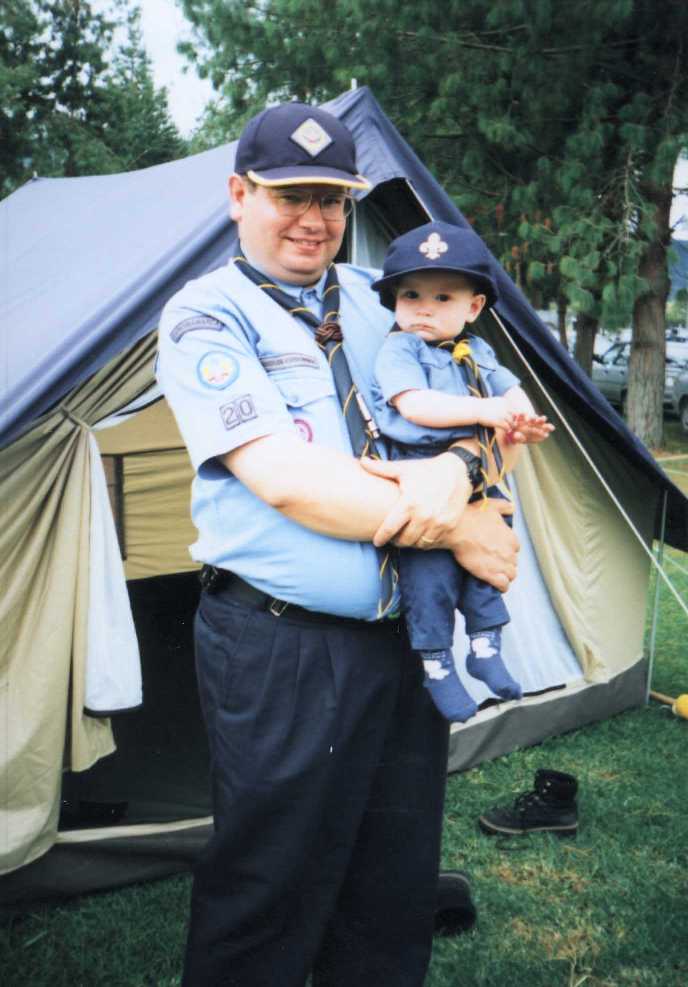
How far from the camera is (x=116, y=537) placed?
295cm

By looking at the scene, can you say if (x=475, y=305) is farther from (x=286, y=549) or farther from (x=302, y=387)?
(x=286, y=549)

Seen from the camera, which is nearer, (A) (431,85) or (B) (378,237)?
(B) (378,237)

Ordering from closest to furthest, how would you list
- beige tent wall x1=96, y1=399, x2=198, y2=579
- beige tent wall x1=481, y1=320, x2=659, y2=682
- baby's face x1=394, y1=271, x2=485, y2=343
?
baby's face x1=394, y1=271, x2=485, y2=343 → beige tent wall x1=481, y1=320, x2=659, y2=682 → beige tent wall x1=96, y1=399, x2=198, y2=579

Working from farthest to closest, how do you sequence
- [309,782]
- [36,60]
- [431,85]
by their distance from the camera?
[36,60]
[431,85]
[309,782]

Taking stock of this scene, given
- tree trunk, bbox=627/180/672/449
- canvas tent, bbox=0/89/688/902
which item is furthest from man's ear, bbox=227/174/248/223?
tree trunk, bbox=627/180/672/449

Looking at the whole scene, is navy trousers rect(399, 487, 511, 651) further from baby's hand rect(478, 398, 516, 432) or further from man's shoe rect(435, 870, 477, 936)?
man's shoe rect(435, 870, 477, 936)

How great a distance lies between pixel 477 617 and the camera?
1894 millimetres

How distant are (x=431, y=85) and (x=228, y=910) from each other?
9.78 meters

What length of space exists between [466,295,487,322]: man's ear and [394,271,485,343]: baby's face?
2cm

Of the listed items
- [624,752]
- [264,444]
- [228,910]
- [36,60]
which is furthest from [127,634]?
[36,60]

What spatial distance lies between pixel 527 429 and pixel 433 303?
0.32 meters

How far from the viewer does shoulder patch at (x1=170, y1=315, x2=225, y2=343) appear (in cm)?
163

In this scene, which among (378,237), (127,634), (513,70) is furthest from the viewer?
(513,70)

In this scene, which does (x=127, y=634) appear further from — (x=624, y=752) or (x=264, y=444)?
(x=624, y=752)
